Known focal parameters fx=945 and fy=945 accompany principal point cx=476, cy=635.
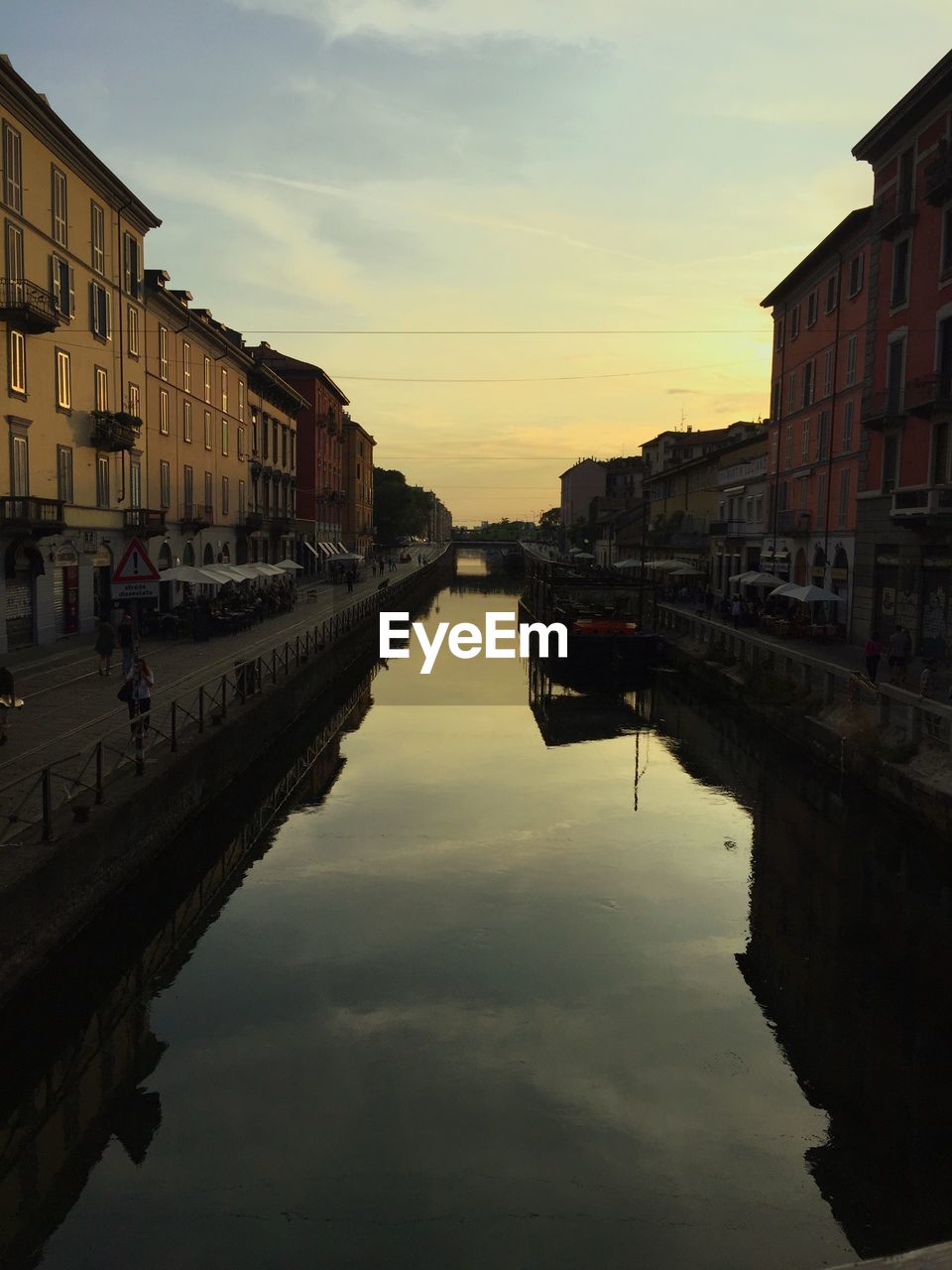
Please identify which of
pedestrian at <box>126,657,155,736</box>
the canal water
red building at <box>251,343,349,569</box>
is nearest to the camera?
the canal water

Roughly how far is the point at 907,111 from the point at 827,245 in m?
8.42

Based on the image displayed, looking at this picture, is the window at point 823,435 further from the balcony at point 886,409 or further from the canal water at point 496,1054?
the canal water at point 496,1054

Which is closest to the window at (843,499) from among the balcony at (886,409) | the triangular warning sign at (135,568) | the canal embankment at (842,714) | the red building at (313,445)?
the balcony at (886,409)

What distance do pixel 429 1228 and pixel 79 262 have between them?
29834 mm

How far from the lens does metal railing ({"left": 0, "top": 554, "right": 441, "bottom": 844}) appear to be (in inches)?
427

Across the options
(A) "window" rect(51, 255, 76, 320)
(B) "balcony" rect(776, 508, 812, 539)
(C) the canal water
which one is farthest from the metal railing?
(B) "balcony" rect(776, 508, 812, 539)

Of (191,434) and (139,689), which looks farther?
(191,434)

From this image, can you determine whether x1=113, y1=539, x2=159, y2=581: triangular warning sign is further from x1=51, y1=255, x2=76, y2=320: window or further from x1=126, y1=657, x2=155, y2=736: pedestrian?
x1=51, y1=255, x2=76, y2=320: window

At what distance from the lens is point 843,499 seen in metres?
35.7

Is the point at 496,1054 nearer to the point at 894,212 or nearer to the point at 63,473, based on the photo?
the point at 63,473

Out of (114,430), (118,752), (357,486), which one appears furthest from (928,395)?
(357,486)

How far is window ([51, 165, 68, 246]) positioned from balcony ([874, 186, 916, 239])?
984 inches

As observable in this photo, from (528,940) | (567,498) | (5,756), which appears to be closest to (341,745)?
(5,756)

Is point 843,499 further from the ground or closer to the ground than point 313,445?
closer to the ground
